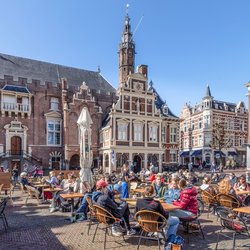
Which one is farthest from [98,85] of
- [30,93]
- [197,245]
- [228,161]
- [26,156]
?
[197,245]

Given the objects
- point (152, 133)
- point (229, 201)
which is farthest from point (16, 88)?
point (229, 201)

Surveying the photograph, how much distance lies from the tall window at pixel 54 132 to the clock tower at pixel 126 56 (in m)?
12.8

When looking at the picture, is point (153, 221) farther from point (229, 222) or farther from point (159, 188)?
point (159, 188)

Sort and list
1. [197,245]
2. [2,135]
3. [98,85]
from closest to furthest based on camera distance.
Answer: [197,245], [2,135], [98,85]

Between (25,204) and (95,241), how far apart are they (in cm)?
612

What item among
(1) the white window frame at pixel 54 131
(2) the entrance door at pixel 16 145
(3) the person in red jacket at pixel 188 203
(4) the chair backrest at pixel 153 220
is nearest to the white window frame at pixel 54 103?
(1) the white window frame at pixel 54 131

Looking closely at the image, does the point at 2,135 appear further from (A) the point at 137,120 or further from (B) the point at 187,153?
(B) the point at 187,153

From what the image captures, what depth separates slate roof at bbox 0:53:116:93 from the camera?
96.4 ft

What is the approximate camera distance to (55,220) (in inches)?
328

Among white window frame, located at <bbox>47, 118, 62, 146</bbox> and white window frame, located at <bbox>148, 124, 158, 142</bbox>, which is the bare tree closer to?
white window frame, located at <bbox>148, 124, 158, 142</bbox>

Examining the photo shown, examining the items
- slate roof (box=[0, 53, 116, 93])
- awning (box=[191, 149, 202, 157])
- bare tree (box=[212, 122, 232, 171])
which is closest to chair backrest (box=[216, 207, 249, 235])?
slate roof (box=[0, 53, 116, 93])

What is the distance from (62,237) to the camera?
6.56 m

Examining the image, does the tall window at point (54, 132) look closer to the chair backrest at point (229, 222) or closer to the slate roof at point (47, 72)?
the slate roof at point (47, 72)

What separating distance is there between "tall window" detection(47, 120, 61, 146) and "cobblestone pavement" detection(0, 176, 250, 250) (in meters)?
21.1
